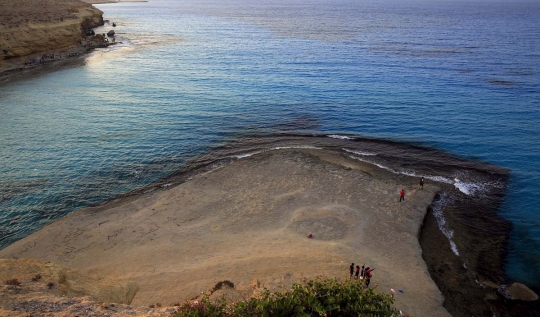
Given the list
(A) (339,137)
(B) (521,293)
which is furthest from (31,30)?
(B) (521,293)

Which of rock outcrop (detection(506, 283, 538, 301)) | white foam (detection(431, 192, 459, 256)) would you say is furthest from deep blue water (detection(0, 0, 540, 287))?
white foam (detection(431, 192, 459, 256))

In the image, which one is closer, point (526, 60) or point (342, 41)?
point (526, 60)

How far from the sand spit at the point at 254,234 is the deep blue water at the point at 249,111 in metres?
5.81

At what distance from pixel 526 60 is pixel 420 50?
2503 cm

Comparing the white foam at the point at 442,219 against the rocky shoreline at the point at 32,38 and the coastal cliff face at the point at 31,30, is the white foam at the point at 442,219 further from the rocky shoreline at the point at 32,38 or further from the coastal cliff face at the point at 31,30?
the coastal cliff face at the point at 31,30

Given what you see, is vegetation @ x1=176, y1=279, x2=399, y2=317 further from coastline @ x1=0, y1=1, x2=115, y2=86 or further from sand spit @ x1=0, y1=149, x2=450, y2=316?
coastline @ x1=0, y1=1, x2=115, y2=86

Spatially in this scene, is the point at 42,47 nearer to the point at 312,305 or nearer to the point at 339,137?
the point at 339,137

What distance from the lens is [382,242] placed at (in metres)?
30.3

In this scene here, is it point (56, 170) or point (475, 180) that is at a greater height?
point (475, 180)

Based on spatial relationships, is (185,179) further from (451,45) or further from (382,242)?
(451,45)

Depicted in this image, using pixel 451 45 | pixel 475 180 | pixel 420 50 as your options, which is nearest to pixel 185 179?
pixel 475 180

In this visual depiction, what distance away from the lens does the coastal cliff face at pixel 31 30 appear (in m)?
84.9

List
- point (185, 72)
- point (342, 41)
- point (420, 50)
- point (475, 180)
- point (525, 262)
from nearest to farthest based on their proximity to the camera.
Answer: point (525, 262) → point (475, 180) → point (185, 72) → point (420, 50) → point (342, 41)

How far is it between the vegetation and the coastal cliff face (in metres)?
92.2
